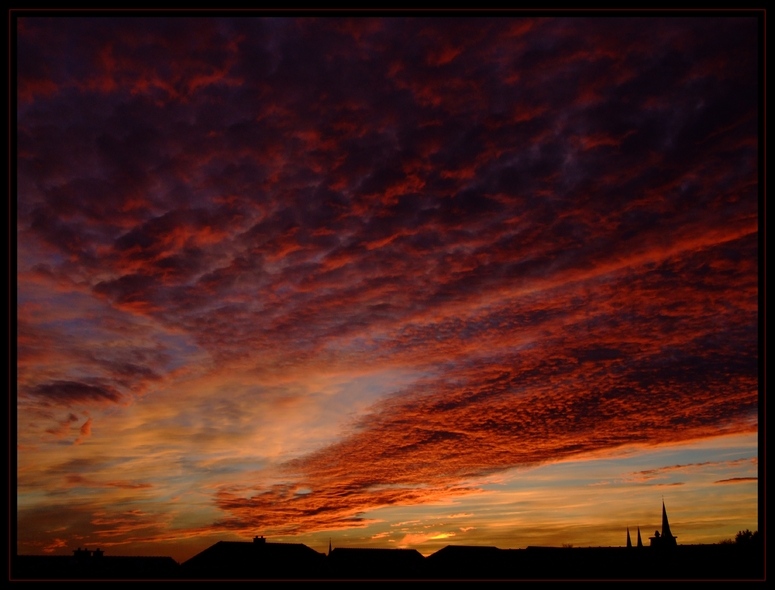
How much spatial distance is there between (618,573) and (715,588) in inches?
1886

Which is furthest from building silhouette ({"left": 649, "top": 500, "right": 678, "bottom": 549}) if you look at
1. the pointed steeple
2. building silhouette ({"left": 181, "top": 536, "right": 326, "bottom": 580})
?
building silhouette ({"left": 181, "top": 536, "right": 326, "bottom": 580})

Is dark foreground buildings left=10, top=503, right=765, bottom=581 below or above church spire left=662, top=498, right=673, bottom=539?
above

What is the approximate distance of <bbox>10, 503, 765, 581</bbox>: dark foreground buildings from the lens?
53.6m

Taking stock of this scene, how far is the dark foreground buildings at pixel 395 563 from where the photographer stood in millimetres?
53625

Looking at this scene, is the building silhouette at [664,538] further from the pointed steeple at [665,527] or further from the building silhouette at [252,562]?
the building silhouette at [252,562]

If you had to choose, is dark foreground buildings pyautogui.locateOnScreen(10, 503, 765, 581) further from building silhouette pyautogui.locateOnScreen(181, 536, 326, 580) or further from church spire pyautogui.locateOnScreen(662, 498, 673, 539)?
church spire pyautogui.locateOnScreen(662, 498, 673, 539)

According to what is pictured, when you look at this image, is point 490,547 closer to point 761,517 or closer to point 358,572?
point 358,572

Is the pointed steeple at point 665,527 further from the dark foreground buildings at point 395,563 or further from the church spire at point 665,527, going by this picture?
the dark foreground buildings at point 395,563

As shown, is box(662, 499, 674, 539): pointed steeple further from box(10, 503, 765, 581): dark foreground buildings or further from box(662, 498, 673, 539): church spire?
box(10, 503, 765, 581): dark foreground buildings

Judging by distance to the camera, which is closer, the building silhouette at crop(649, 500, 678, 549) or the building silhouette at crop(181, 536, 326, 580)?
the building silhouette at crop(181, 536, 326, 580)

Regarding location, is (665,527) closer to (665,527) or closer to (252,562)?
(665,527)

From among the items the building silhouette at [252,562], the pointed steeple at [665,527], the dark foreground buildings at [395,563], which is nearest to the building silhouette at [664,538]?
the pointed steeple at [665,527]

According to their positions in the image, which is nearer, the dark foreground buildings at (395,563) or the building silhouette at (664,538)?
the dark foreground buildings at (395,563)

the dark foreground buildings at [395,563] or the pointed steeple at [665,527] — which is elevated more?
the dark foreground buildings at [395,563]
